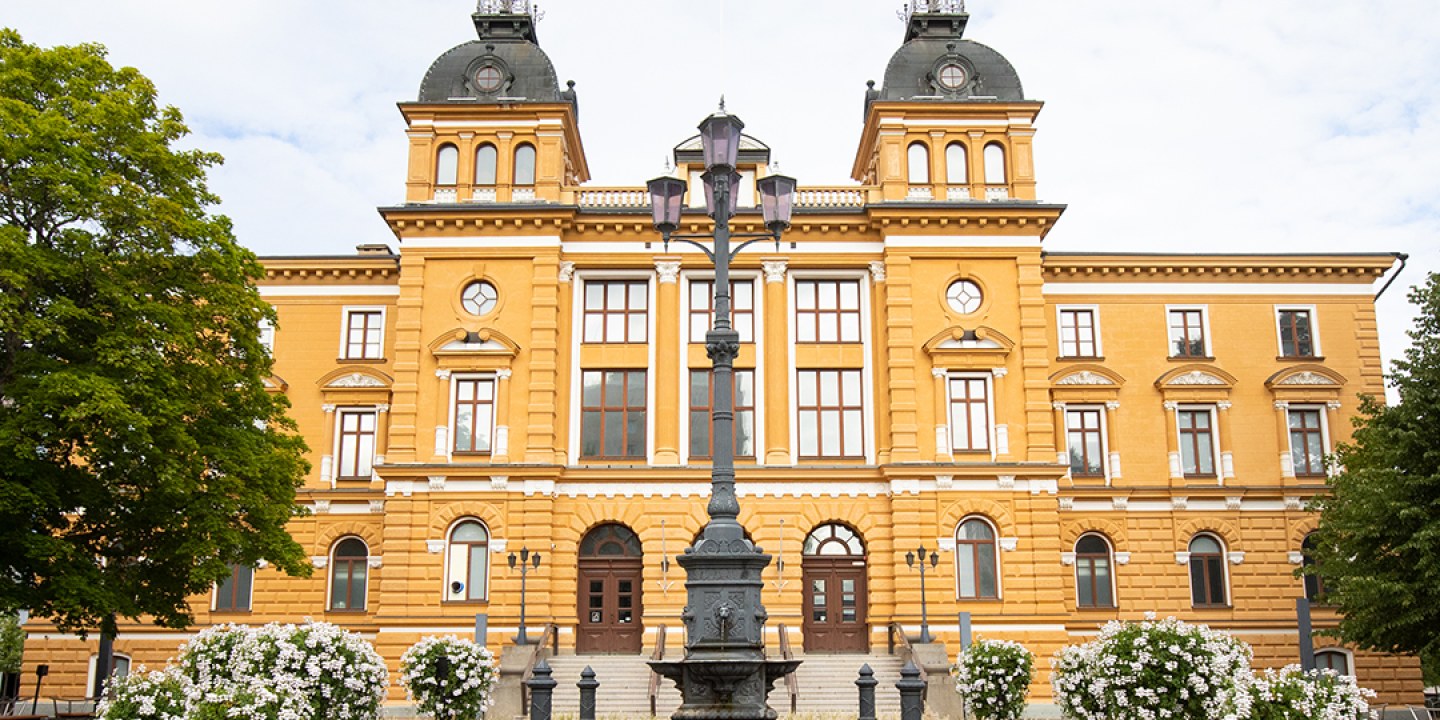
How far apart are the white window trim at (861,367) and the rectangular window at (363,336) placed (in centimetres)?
1241

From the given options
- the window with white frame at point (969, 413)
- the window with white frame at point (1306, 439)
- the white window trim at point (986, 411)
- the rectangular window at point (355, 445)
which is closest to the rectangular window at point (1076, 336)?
the white window trim at point (986, 411)

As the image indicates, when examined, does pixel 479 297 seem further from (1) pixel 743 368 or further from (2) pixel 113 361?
(2) pixel 113 361

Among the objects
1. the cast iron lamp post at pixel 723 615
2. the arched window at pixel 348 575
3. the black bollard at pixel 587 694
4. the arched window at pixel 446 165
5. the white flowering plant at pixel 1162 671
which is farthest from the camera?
the arched window at pixel 348 575

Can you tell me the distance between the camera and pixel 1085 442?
128 feet

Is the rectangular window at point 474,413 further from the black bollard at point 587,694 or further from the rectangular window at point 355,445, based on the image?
the black bollard at point 587,694

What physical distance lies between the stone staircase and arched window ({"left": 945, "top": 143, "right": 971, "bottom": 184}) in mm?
14391

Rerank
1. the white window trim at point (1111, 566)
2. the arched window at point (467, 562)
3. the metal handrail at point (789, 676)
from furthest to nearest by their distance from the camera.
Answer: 1. the white window trim at point (1111, 566)
2. the arched window at point (467, 562)
3. the metal handrail at point (789, 676)

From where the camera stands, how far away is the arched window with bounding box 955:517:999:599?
34562mm

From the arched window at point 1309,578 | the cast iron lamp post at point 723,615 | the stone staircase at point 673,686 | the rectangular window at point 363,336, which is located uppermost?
the rectangular window at point 363,336

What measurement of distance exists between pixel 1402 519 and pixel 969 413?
11574 millimetres

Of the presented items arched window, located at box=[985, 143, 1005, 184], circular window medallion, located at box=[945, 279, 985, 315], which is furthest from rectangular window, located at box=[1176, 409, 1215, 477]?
arched window, located at box=[985, 143, 1005, 184]

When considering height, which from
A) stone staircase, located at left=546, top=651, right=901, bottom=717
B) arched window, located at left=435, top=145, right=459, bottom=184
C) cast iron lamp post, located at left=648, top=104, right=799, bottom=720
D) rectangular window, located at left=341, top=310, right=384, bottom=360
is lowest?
stone staircase, located at left=546, top=651, right=901, bottom=717

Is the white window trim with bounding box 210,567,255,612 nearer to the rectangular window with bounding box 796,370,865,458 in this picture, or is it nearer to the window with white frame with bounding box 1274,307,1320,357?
the rectangular window with bounding box 796,370,865,458

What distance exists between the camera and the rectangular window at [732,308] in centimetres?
3666
